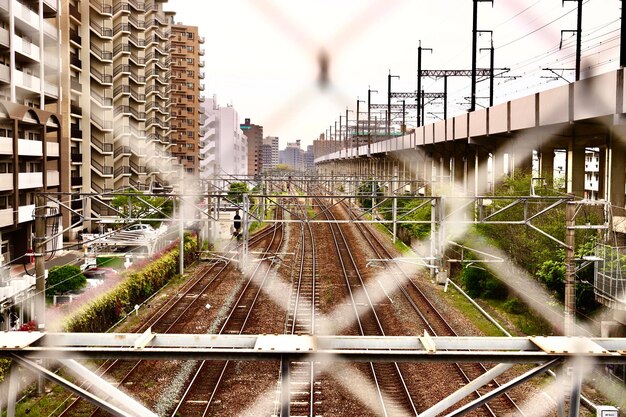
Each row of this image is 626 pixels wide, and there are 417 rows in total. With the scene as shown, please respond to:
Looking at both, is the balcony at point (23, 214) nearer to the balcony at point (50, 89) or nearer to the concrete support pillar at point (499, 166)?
the balcony at point (50, 89)

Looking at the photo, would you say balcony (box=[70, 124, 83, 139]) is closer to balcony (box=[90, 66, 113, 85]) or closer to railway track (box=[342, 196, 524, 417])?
balcony (box=[90, 66, 113, 85])

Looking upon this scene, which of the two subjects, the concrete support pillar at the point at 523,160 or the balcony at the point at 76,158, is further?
the balcony at the point at 76,158

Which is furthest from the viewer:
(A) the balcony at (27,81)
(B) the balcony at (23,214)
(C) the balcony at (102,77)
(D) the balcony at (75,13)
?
(C) the balcony at (102,77)

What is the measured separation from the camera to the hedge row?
1175 cm

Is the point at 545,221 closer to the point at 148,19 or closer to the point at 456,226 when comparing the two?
the point at 456,226

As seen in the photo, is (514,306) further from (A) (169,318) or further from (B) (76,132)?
(B) (76,132)

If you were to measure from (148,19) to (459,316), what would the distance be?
32.1 metres

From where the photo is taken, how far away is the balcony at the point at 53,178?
75.1 ft

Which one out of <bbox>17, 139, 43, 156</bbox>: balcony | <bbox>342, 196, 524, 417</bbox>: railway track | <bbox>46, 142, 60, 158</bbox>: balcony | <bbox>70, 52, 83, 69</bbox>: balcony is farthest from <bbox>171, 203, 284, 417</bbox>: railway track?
<bbox>70, 52, 83, 69</bbox>: balcony

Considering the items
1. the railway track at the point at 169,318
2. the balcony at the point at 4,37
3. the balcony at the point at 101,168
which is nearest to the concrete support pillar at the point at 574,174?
the railway track at the point at 169,318

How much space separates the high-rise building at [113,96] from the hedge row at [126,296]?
6002 mm

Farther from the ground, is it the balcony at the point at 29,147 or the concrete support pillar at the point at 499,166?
the balcony at the point at 29,147

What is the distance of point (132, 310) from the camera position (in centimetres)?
1499

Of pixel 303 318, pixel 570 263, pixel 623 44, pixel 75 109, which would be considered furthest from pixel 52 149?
pixel 623 44
